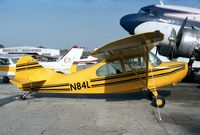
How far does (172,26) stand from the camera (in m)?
15.3

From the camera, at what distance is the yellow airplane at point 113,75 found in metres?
10.8

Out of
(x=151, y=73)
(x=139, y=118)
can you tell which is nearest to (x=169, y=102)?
(x=151, y=73)

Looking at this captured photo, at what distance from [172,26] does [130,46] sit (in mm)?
5939

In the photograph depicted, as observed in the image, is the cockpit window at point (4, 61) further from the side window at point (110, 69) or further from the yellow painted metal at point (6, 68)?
the side window at point (110, 69)

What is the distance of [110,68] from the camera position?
1120 cm

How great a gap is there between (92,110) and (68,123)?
1.84 meters

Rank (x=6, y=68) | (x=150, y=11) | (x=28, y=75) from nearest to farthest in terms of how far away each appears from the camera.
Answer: (x=28, y=75) < (x=150, y=11) < (x=6, y=68)

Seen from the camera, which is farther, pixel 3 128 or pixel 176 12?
pixel 176 12

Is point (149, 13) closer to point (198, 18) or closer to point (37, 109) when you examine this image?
point (198, 18)

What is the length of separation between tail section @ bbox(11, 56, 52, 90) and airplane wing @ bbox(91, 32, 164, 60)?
7.43 ft

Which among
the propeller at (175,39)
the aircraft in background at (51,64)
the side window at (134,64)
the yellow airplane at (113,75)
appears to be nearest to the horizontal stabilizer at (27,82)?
the yellow airplane at (113,75)

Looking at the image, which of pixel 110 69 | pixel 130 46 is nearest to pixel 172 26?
pixel 110 69

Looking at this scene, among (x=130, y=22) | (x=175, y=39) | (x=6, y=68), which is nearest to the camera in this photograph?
(x=175, y=39)

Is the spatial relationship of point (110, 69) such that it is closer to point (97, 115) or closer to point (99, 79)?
point (99, 79)
